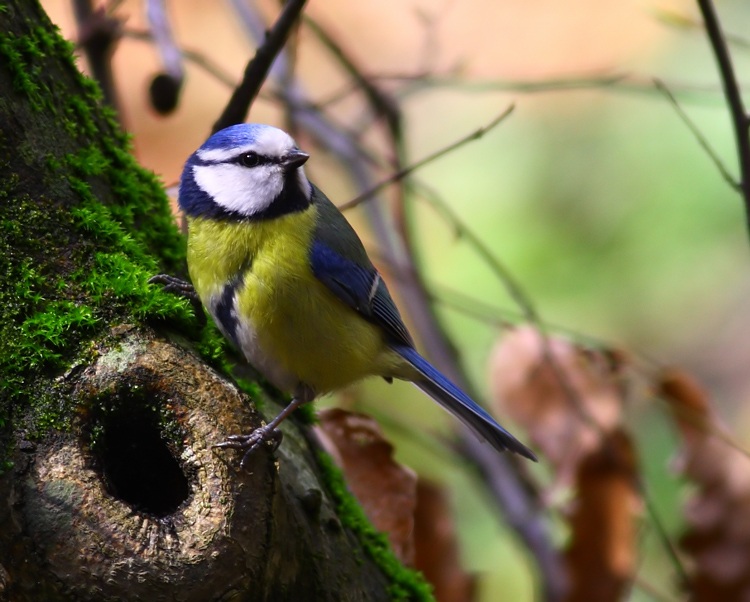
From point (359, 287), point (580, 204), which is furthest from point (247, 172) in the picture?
point (580, 204)

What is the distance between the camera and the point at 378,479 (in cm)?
216

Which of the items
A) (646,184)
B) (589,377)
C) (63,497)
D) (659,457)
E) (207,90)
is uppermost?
(63,497)

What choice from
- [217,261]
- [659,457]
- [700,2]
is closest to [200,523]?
[217,261]

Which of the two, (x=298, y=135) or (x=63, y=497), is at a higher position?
(x=63, y=497)

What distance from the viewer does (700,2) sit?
6.34ft

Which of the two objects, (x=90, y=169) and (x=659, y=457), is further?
(x=659, y=457)

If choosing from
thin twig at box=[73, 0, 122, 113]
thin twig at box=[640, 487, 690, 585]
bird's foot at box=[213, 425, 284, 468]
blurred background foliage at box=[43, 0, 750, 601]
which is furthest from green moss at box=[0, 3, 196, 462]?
blurred background foliage at box=[43, 0, 750, 601]

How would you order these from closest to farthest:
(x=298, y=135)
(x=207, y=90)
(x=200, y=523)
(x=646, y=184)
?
(x=200, y=523) < (x=298, y=135) < (x=646, y=184) < (x=207, y=90)

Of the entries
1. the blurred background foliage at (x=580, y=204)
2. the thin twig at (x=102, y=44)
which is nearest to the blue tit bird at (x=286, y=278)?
the thin twig at (x=102, y=44)

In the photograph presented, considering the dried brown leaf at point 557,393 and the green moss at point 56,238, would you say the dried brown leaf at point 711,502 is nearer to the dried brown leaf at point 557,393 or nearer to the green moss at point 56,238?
the dried brown leaf at point 557,393

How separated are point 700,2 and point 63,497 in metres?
1.54

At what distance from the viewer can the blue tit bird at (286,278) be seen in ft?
6.42

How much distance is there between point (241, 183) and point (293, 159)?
0.13 m

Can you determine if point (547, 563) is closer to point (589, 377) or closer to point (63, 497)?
point (589, 377)
